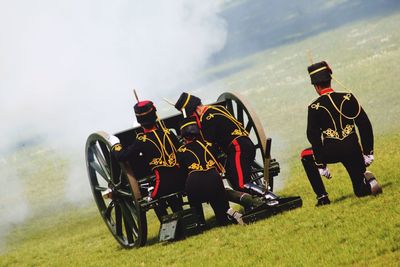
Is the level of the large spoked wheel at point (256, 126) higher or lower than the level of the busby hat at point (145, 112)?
lower

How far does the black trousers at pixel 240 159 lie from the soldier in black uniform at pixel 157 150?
66cm

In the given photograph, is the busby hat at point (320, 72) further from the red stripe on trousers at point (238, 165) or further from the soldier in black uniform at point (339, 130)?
the red stripe on trousers at point (238, 165)

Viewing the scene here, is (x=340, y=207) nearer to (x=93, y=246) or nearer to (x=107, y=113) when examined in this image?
(x=93, y=246)

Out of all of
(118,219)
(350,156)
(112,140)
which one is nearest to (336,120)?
(350,156)

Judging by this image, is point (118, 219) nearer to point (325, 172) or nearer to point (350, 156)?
point (325, 172)

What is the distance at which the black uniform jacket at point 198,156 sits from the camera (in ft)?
37.1

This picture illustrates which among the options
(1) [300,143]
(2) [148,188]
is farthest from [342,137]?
(1) [300,143]

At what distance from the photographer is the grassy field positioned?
856 cm

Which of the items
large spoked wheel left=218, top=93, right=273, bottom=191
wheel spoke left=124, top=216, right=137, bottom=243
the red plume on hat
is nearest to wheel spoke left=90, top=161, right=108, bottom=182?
wheel spoke left=124, top=216, right=137, bottom=243

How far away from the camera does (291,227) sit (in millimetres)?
9914

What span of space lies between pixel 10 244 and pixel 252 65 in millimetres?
29911

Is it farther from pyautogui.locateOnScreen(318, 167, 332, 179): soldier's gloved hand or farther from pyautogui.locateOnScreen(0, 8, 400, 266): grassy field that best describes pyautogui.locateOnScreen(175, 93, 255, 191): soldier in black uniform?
pyautogui.locateOnScreen(318, 167, 332, 179): soldier's gloved hand

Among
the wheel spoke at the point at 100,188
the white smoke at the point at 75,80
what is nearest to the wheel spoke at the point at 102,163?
the wheel spoke at the point at 100,188

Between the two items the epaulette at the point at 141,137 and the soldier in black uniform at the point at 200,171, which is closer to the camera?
the soldier in black uniform at the point at 200,171
